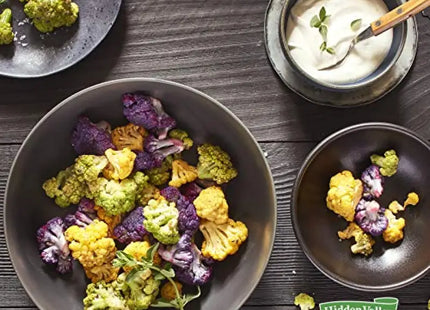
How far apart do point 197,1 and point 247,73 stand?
0.17 metres

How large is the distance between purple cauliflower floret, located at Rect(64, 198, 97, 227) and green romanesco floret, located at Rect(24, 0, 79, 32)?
1.11 feet

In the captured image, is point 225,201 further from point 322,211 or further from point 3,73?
point 3,73

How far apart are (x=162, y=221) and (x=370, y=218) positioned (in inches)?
15.9

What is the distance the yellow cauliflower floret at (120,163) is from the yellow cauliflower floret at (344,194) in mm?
382

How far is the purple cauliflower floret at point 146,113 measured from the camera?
4.92ft

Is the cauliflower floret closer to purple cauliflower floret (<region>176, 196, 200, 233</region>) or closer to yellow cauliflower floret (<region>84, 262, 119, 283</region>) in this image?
purple cauliflower floret (<region>176, 196, 200, 233</region>)

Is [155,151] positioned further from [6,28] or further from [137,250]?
[6,28]

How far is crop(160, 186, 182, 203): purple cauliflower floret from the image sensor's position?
5.02 ft

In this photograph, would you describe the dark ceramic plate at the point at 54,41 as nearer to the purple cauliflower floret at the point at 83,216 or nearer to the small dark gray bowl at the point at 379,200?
the purple cauliflower floret at the point at 83,216

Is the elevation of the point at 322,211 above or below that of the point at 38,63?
below

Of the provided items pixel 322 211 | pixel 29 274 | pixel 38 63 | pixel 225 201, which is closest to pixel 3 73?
pixel 38 63

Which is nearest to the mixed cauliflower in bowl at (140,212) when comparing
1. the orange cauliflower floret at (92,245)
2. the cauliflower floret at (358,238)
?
the orange cauliflower floret at (92,245)

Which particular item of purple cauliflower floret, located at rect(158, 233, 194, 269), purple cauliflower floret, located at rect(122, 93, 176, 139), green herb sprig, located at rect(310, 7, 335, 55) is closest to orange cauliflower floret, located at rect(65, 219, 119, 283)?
purple cauliflower floret, located at rect(158, 233, 194, 269)

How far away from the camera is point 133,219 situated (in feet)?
4.99
